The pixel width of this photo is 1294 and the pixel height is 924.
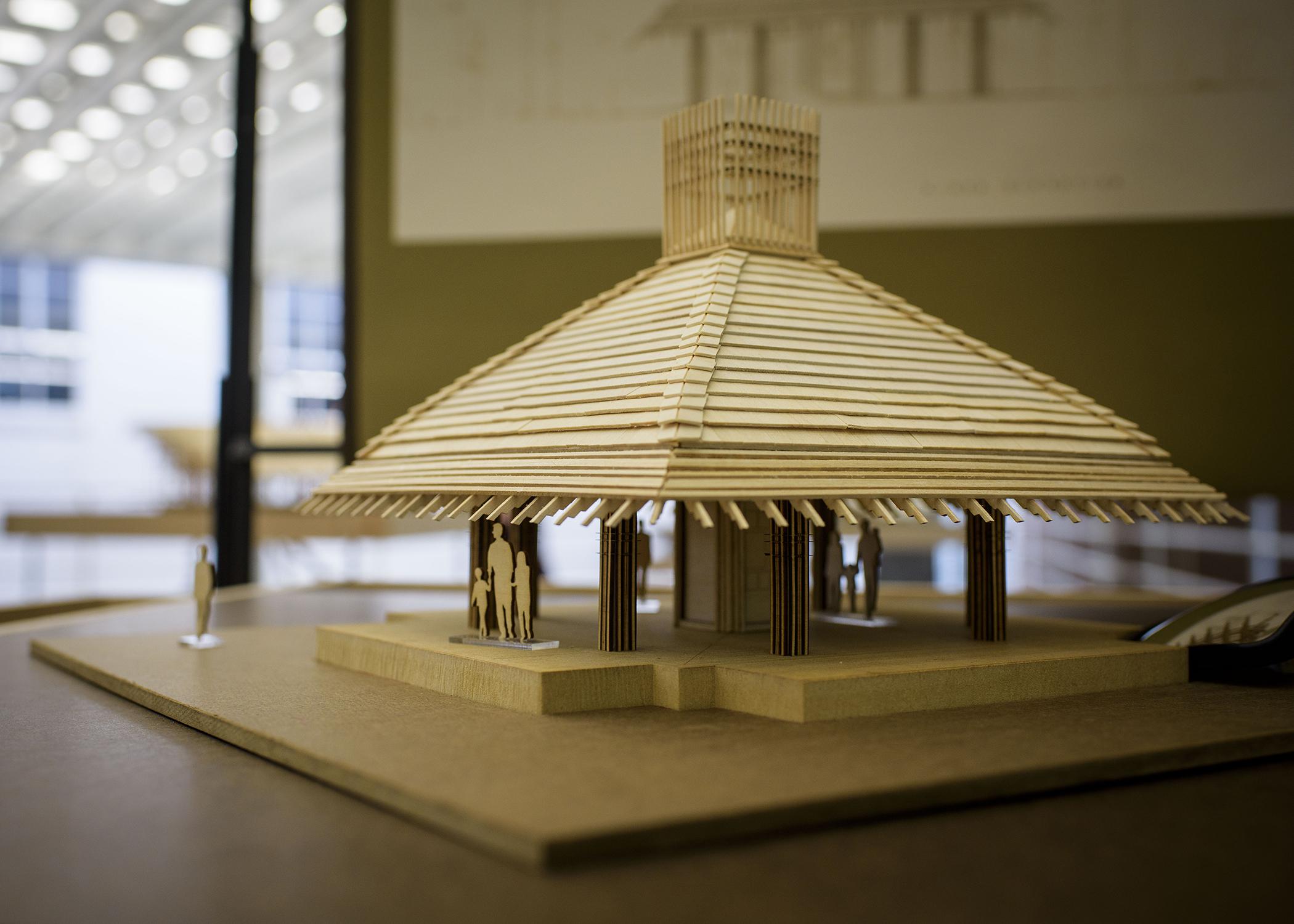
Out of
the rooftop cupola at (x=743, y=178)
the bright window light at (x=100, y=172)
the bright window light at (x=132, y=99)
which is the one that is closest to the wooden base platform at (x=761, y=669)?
the rooftop cupola at (x=743, y=178)

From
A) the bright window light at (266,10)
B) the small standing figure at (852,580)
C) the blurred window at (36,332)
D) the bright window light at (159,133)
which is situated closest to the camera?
the small standing figure at (852,580)

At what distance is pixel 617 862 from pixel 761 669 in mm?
1938

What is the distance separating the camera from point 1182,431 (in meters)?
11.5

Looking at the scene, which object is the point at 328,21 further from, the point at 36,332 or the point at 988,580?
the point at 36,332

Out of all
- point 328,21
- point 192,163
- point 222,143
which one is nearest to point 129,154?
point 192,163

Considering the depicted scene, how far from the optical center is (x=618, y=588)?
5.66 meters

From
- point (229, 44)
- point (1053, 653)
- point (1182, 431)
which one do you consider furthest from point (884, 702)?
point (229, 44)

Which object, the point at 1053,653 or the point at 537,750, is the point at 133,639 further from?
the point at 1053,653

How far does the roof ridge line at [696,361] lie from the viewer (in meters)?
5.03

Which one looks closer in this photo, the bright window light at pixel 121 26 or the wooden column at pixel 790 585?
the wooden column at pixel 790 585

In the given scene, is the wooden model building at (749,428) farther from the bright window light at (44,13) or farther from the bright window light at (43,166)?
the bright window light at (43,166)

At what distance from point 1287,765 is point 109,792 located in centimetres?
425

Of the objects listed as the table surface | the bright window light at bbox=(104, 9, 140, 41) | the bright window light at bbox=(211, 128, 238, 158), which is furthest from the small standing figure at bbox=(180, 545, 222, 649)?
the bright window light at bbox=(211, 128, 238, 158)

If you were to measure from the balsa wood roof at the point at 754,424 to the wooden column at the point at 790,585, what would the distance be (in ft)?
0.49
